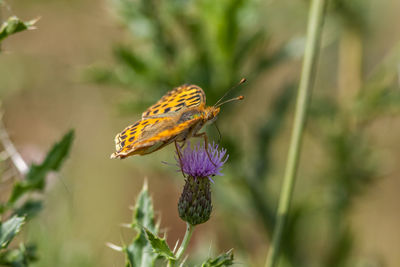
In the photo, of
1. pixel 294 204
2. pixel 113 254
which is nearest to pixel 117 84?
pixel 294 204

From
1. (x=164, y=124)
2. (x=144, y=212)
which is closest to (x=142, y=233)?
(x=144, y=212)

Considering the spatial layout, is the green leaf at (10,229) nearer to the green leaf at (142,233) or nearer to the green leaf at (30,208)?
the green leaf at (30,208)

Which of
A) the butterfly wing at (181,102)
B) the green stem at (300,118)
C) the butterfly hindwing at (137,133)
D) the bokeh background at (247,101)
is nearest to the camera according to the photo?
the butterfly hindwing at (137,133)

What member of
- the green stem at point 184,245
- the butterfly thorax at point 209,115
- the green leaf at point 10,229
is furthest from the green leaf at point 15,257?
the butterfly thorax at point 209,115

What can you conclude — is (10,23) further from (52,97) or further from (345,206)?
(52,97)

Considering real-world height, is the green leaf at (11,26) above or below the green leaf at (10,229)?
above

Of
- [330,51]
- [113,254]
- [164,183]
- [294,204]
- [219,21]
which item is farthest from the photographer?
[164,183]

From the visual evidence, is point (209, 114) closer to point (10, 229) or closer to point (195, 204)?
point (195, 204)
